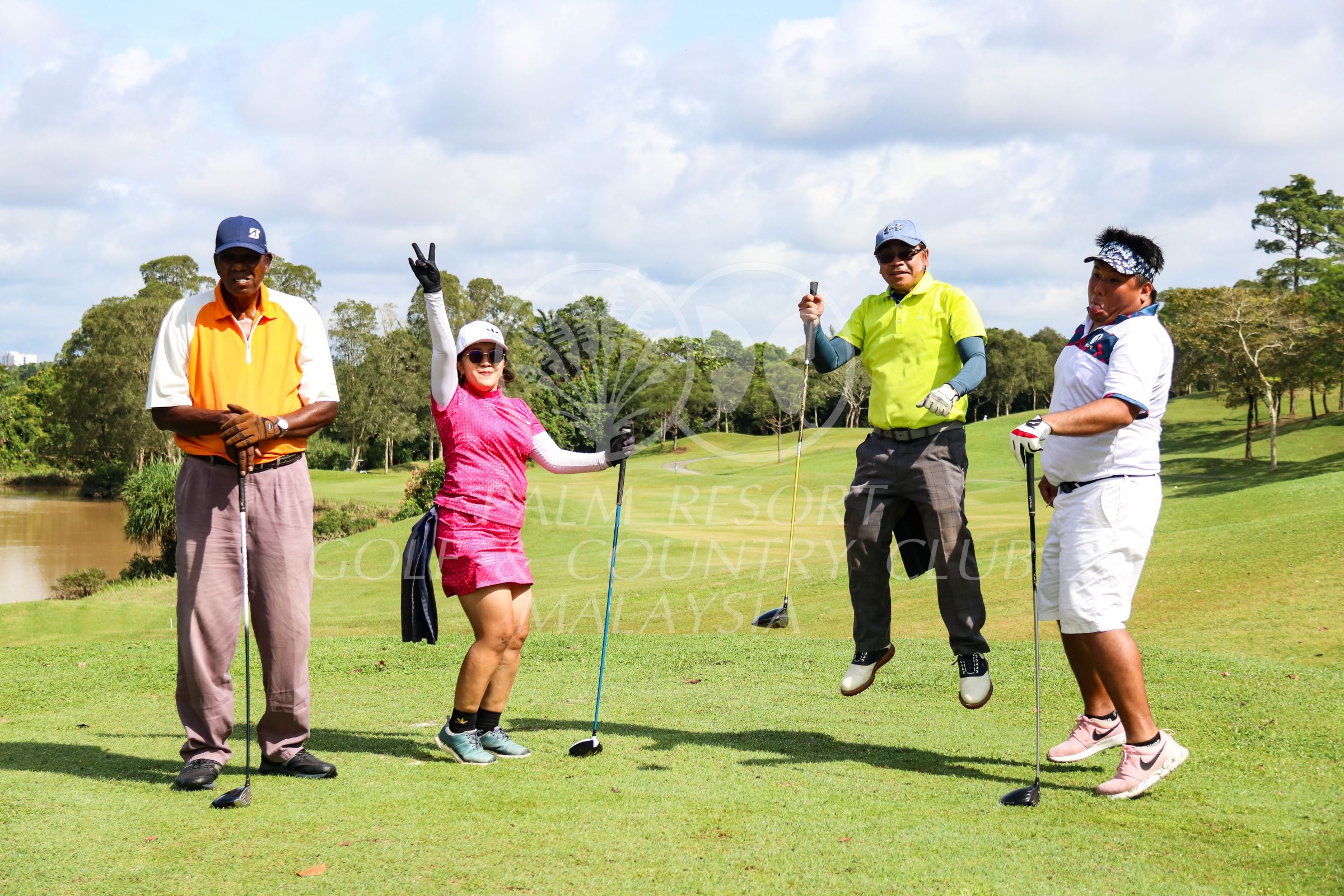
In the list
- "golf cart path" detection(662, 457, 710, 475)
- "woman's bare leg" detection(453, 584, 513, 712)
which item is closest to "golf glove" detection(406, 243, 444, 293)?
"woman's bare leg" detection(453, 584, 513, 712)

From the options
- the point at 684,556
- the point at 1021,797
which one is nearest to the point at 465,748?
the point at 1021,797

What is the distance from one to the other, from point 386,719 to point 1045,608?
394 cm

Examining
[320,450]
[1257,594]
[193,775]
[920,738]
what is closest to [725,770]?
[920,738]

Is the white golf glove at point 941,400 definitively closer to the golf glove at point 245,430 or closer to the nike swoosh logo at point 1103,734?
the nike swoosh logo at point 1103,734

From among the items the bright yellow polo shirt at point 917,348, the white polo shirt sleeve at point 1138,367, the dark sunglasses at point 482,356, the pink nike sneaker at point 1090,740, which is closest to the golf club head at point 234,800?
the dark sunglasses at point 482,356

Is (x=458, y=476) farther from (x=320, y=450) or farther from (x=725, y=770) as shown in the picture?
(x=320, y=450)

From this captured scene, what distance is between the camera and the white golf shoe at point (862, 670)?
6223 millimetres

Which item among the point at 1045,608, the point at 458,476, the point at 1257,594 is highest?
the point at 458,476

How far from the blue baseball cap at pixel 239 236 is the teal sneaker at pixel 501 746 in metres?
2.60

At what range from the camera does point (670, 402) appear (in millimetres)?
65625

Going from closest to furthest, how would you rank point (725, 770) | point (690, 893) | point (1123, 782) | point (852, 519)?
point (690, 893), point (1123, 782), point (725, 770), point (852, 519)

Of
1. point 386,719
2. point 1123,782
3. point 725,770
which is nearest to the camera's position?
point 1123,782

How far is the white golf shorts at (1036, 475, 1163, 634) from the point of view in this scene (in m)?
5.02

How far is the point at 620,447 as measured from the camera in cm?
604
